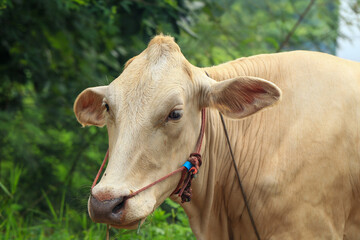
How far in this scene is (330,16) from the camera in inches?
273

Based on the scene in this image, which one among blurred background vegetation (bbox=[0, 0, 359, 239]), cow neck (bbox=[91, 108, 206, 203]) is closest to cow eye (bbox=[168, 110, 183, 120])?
cow neck (bbox=[91, 108, 206, 203])

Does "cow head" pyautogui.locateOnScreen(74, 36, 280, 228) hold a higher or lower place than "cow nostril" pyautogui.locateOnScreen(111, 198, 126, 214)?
higher

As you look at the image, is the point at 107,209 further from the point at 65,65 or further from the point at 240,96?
the point at 65,65

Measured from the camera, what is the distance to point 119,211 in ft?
9.66

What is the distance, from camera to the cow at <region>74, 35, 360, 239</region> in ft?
10.4

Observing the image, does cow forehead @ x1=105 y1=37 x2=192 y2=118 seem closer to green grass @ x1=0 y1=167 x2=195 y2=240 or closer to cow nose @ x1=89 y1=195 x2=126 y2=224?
cow nose @ x1=89 y1=195 x2=126 y2=224

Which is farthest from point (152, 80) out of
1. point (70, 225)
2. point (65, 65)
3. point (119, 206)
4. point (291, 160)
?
point (65, 65)

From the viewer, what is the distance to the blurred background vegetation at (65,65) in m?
6.00

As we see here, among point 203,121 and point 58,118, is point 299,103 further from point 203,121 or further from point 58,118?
point 58,118

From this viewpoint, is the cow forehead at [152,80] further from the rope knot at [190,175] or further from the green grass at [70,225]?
the green grass at [70,225]

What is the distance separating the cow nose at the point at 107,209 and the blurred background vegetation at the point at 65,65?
9.61ft

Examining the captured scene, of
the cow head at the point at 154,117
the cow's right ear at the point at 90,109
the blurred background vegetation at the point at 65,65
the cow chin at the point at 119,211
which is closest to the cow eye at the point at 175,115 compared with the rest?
the cow head at the point at 154,117

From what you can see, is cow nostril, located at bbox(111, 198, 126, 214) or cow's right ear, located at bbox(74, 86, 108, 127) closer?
cow nostril, located at bbox(111, 198, 126, 214)

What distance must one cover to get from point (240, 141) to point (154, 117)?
990 mm
